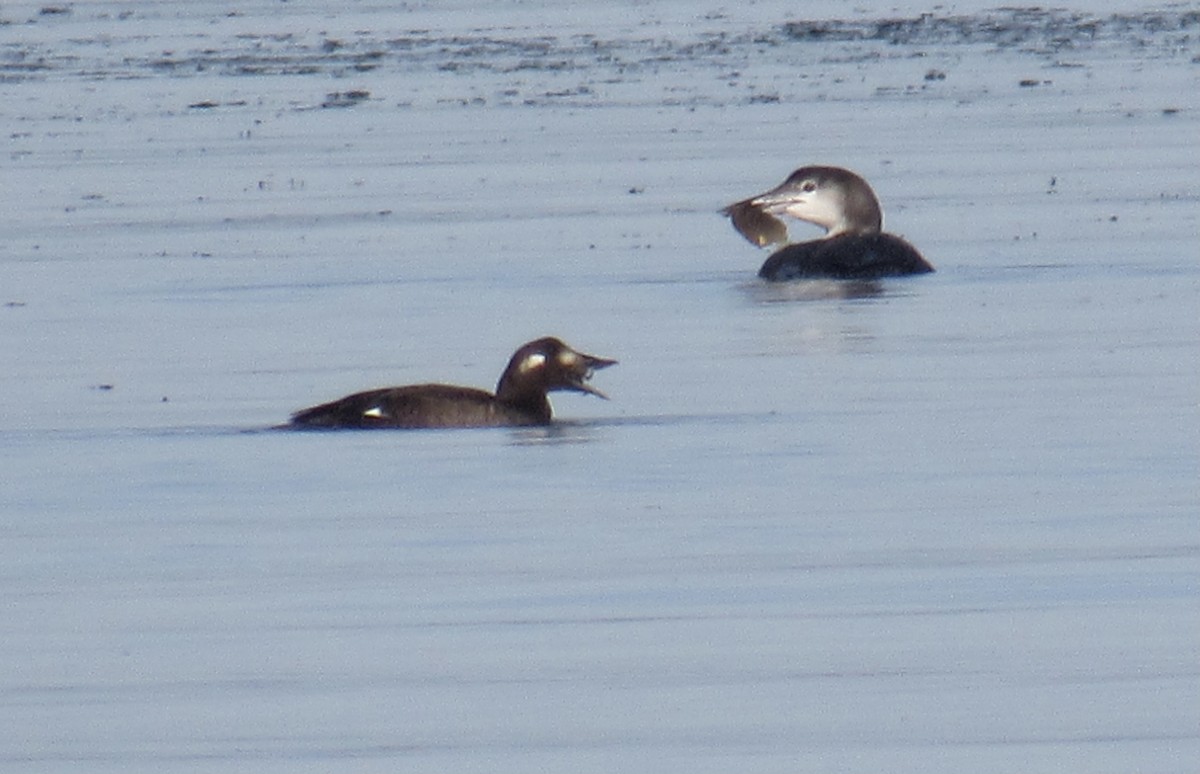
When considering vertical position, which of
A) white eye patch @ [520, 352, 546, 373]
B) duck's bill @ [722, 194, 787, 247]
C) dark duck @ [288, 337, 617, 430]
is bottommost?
duck's bill @ [722, 194, 787, 247]

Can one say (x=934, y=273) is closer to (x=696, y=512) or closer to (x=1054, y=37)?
(x=696, y=512)

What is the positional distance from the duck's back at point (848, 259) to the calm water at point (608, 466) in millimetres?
212

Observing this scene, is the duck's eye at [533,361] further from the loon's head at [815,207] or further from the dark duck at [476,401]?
the loon's head at [815,207]

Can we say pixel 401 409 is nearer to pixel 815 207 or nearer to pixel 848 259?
pixel 848 259

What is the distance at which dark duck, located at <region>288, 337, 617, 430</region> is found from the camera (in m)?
13.0

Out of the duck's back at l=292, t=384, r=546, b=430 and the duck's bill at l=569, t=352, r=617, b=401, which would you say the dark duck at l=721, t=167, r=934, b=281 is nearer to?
the duck's bill at l=569, t=352, r=617, b=401

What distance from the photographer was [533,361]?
43.6 ft

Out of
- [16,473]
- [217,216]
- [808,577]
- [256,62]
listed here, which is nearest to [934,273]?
[217,216]

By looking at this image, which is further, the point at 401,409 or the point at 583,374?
the point at 583,374

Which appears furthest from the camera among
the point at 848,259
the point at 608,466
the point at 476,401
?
the point at 848,259

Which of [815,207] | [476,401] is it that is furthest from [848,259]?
[476,401]

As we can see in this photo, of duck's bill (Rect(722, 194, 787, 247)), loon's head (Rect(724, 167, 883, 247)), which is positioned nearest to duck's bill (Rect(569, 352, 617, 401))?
loon's head (Rect(724, 167, 883, 247))

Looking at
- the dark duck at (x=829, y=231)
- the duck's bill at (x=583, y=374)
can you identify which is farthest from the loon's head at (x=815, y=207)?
the duck's bill at (x=583, y=374)

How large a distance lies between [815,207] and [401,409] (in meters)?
7.88
